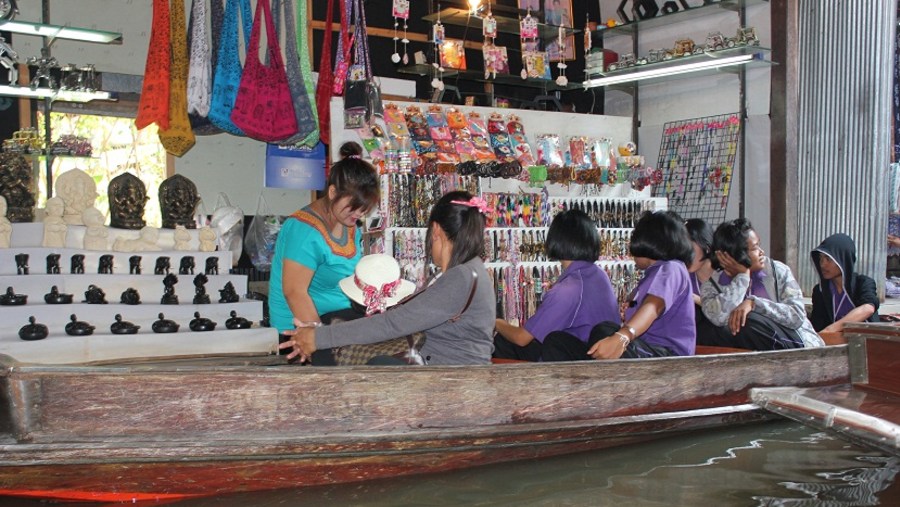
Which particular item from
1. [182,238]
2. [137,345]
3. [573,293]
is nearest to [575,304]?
[573,293]

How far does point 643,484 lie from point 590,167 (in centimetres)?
416

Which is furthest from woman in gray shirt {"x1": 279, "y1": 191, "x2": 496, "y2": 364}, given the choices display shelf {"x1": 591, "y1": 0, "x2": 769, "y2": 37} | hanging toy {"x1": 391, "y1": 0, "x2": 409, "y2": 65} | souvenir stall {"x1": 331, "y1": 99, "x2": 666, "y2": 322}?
display shelf {"x1": 591, "y1": 0, "x2": 769, "y2": 37}

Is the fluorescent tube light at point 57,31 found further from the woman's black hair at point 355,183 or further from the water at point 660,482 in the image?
the water at point 660,482

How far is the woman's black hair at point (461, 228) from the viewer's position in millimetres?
3396

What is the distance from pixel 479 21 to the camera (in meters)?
8.33

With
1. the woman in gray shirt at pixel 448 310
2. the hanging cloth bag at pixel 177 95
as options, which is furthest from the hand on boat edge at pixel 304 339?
the hanging cloth bag at pixel 177 95

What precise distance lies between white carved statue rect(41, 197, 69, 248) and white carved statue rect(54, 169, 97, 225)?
7 cm

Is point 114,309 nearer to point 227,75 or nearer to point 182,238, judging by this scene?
point 182,238

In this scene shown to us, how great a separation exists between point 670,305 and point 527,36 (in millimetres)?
4451

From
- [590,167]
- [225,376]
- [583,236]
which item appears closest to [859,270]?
[590,167]

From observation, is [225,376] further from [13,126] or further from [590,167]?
[590,167]

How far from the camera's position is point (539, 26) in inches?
338

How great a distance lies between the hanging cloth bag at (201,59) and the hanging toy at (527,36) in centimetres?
274

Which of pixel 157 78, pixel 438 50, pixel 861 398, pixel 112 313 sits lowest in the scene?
pixel 861 398
